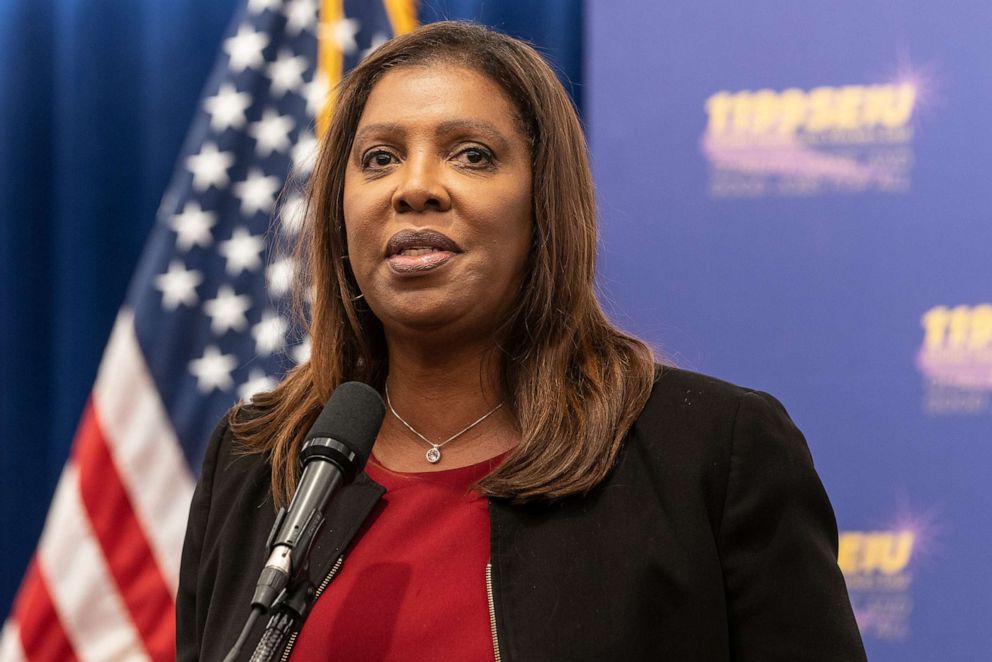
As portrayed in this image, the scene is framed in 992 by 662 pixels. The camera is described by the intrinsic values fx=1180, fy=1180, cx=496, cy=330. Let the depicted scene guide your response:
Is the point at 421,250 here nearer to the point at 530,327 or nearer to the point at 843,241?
the point at 530,327

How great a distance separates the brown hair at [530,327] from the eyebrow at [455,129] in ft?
0.21

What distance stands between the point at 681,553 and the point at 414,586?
307 millimetres

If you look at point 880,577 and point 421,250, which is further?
point 880,577

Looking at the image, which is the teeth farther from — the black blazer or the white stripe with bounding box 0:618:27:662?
the white stripe with bounding box 0:618:27:662

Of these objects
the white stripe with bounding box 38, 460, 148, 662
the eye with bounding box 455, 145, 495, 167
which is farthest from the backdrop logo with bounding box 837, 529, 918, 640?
the white stripe with bounding box 38, 460, 148, 662

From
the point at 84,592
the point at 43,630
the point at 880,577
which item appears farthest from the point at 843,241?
the point at 43,630

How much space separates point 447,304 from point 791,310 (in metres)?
0.95

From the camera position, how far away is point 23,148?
3.02 m

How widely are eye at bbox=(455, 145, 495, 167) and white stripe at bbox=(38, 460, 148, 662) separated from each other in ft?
4.80

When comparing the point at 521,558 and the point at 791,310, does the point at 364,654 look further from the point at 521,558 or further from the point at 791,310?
the point at 791,310

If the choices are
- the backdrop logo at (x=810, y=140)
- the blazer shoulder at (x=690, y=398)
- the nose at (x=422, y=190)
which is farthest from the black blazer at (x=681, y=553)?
the backdrop logo at (x=810, y=140)

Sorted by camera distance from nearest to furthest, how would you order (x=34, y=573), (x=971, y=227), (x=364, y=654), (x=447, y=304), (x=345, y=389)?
(x=345, y=389) < (x=364, y=654) < (x=447, y=304) < (x=971, y=227) < (x=34, y=573)

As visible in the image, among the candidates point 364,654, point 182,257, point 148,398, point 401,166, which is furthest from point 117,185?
point 364,654

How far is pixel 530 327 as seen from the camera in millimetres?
1541
